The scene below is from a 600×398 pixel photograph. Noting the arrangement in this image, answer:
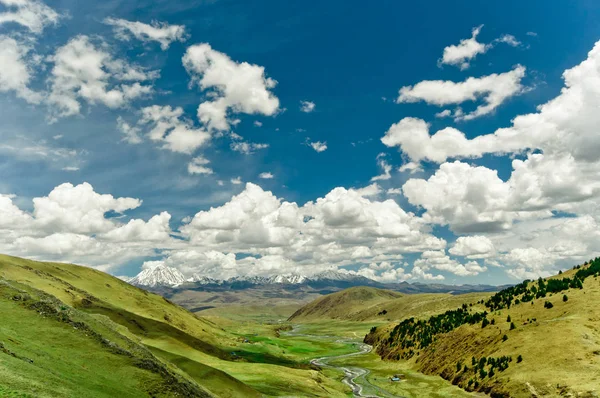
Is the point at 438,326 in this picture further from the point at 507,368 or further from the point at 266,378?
the point at 266,378

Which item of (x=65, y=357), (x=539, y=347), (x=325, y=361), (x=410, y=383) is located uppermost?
(x=65, y=357)

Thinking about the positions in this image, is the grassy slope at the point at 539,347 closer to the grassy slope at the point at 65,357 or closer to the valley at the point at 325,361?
the valley at the point at 325,361

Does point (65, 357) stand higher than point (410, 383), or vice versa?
point (65, 357)

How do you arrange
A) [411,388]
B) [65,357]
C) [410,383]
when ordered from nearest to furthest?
[65,357] → [411,388] → [410,383]

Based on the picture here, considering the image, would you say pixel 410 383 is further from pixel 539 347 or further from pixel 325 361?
pixel 325 361

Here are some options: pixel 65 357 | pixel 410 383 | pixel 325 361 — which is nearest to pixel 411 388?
pixel 410 383

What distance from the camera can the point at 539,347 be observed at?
320 ft

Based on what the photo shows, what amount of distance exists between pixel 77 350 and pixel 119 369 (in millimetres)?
5690

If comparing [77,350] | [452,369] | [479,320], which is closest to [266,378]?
[452,369]

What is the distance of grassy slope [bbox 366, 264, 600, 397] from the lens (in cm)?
8044

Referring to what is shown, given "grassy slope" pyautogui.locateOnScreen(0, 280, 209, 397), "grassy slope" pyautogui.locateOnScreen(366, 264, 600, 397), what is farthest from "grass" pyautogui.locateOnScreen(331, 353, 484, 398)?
"grassy slope" pyautogui.locateOnScreen(0, 280, 209, 397)

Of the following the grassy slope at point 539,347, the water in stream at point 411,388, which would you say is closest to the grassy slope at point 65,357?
the grassy slope at point 539,347

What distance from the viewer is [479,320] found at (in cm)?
14412

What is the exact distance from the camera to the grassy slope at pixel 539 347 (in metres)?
80.4
